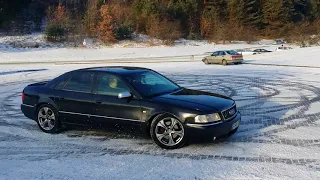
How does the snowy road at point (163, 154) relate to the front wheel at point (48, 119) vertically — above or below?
below

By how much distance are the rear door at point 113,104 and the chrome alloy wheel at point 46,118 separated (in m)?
1.22

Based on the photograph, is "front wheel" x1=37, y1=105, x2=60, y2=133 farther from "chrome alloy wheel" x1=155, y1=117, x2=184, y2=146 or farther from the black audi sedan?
"chrome alloy wheel" x1=155, y1=117, x2=184, y2=146

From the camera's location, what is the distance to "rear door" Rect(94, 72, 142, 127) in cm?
676

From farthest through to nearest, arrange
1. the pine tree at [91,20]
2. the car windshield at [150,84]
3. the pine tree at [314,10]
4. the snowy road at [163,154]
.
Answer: the pine tree at [314,10], the pine tree at [91,20], the car windshield at [150,84], the snowy road at [163,154]

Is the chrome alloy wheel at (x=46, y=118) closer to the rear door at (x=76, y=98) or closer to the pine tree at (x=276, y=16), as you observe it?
the rear door at (x=76, y=98)

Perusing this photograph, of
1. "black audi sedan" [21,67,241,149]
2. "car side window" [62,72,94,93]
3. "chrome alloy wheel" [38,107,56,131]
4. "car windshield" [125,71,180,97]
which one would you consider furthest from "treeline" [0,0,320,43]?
"chrome alloy wheel" [38,107,56,131]

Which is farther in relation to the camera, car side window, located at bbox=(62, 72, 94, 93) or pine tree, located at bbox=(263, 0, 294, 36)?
pine tree, located at bbox=(263, 0, 294, 36)

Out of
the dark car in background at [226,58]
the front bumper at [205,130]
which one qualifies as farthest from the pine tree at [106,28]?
the front bumper at [205,130]

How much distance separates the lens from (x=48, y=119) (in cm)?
787

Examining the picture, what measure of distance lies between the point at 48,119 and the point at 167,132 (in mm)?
2818

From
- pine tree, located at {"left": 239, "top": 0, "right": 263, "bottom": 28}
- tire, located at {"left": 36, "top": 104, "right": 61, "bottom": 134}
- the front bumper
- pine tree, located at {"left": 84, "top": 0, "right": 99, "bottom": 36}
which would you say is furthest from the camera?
pine tree, located at {"left": 239, "top": 0, "right": 263, "bottom": 28}

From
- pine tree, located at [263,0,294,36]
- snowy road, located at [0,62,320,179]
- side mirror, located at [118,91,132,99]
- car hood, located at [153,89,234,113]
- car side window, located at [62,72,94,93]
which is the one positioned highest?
pine tree, located at [263,0,294,36]

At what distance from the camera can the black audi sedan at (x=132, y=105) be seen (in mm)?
6352

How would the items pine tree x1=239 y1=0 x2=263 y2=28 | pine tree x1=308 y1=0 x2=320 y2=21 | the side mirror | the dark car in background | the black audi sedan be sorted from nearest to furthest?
the black audi sedan
the side mirror
the dark car in background
pine tree x1=239 y1=0 x2=263 y2=28
pine tree x1=308 y1=0 x2=320 y2=21
